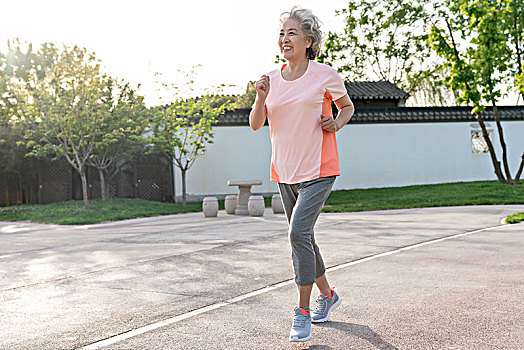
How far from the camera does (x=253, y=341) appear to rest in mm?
3453

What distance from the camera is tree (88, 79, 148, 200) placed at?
20109 mm

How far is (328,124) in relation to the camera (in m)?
3.50

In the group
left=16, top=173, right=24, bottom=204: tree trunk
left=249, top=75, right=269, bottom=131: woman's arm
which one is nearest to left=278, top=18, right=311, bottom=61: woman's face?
left=249, top=75, right=269, bottom=131: woman's arm

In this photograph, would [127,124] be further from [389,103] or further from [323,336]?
[323,336]

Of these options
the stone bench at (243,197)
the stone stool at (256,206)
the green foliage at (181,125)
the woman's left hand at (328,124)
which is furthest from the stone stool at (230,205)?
the woman's left hand at (328,124)

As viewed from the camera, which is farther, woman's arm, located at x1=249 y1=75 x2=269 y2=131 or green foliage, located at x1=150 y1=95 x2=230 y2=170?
green foliage, located at x1=150 y1=95 x2=230 y2=170

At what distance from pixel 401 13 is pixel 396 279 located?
28.5 m

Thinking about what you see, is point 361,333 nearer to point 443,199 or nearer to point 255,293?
point 255,293

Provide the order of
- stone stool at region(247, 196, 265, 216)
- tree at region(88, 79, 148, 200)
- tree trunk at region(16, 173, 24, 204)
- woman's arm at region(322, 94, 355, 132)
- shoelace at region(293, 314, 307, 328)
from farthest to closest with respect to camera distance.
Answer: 1. tree trunk at region(16, 173, 24, 204)
2. tree at region(88, 79, 148, 200)
3. stone stool at region(247, 196, 265, 216)
4. woman's arm at region(322, 94, 355, 132)
5. shoelace at region(293, 314, 307, 328)

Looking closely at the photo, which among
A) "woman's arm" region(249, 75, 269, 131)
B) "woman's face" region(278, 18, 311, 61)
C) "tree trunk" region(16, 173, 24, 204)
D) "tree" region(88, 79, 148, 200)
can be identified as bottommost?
"tree trunk" region(16, 173, 24, 204)

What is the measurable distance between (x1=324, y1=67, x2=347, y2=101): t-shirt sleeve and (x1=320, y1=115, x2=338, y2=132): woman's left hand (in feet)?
0.58

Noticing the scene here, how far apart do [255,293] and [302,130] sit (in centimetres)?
182

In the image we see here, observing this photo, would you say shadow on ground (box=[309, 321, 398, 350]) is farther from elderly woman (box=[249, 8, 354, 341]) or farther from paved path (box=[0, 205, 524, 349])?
elderly woman (box=[249, 8, 354, 341])

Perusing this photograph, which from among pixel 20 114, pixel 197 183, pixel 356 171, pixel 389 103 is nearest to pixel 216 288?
pixel 20 114
